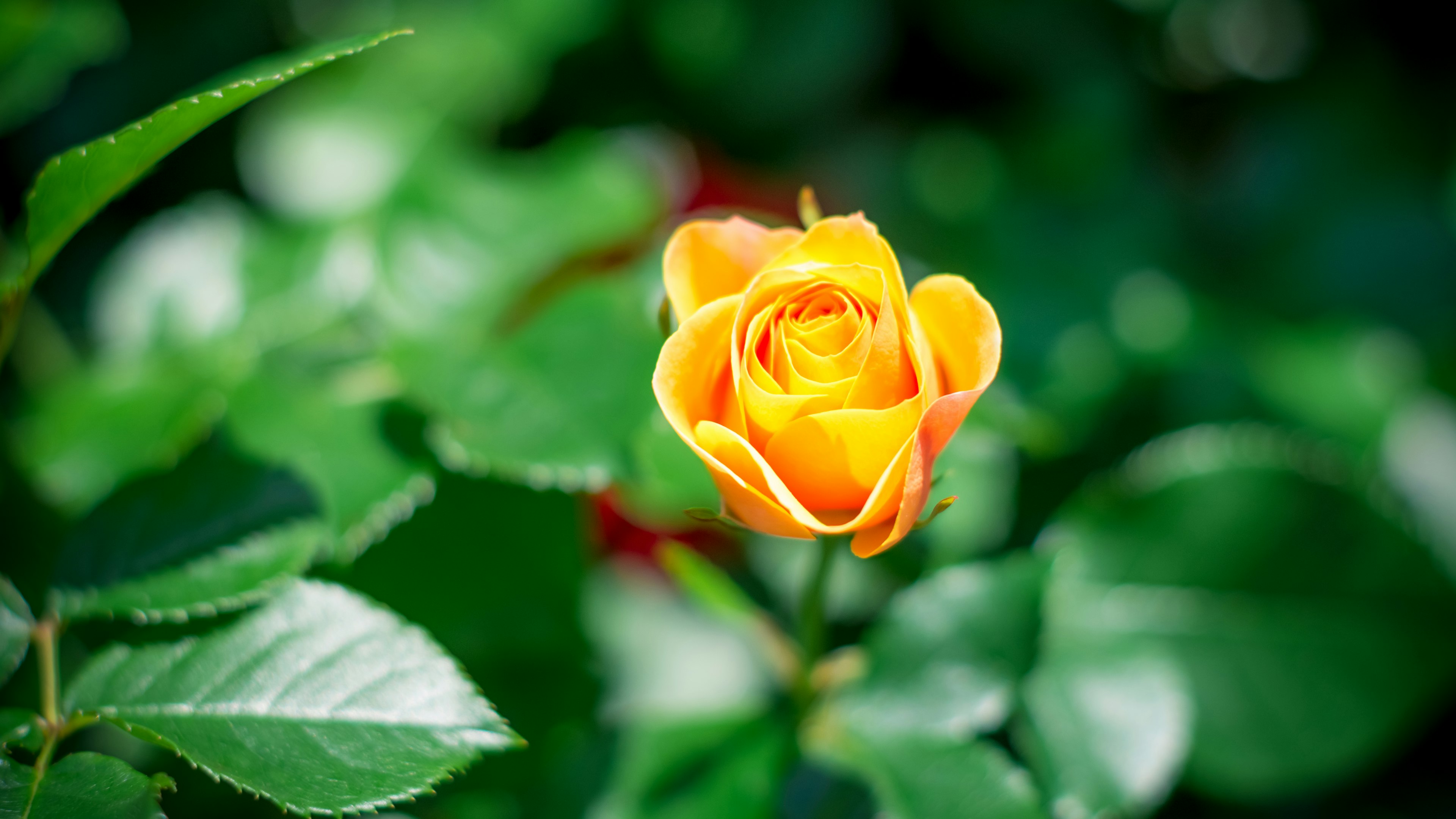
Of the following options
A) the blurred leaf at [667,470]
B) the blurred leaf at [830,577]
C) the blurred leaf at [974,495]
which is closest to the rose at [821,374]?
the blurred leaf at [667,470]

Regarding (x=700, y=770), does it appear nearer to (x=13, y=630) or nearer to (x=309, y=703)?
(x=309, y=703)

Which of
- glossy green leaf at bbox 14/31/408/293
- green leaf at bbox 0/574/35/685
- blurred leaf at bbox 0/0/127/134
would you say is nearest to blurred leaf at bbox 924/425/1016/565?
glossy green leaf at bbox 14/31/408/293

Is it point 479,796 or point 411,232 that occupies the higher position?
point 411,232

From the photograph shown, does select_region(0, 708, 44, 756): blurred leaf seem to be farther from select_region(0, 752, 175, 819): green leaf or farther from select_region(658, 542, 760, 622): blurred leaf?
select_region(658, 542, 760, 622): blurred leaf

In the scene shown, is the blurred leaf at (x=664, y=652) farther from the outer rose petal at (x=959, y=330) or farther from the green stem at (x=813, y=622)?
the outer rose petal at (x=959, y=330)

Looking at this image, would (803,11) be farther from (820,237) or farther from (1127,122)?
(820,237)

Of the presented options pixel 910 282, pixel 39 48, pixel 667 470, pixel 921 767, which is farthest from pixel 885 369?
pixel 39 48

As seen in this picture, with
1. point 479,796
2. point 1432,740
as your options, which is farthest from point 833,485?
point 1432,740
